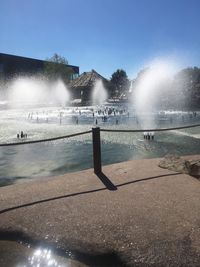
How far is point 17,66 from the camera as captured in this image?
67.9 m

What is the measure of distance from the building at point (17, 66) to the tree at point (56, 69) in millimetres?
2291

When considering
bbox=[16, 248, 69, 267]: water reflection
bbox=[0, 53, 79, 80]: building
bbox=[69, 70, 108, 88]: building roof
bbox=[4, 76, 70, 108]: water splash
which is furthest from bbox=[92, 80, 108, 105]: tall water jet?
bbox=[16, 248, 69, 267]: water reflection

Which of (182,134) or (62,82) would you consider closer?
(182,134)

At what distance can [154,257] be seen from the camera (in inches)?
117

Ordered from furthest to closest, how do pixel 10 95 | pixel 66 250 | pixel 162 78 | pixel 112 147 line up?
1. pixel 10 95
2. pixel 162 78
3. pixel 112 147
4. pixel 66 250

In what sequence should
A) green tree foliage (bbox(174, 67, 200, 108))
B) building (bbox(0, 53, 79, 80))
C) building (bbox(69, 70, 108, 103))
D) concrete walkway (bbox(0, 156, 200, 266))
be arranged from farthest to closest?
building (bbox(0, 53, 79, 80)) → building (bbox(69, 70, 108, 103)) → green tree foliage (bbox(174, 67, 200, 108)) → concrete walkway (bbox(0, 156, 200, 266))

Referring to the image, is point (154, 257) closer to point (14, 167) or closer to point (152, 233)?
point (152, 233)

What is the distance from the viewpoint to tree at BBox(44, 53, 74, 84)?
229 feet

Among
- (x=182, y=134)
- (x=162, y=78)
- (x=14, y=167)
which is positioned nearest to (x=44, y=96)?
(x=162, y=78)

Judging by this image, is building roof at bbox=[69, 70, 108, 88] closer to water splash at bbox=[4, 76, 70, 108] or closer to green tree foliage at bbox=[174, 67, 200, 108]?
water splash at bbox=[4, 76, 70, 108]

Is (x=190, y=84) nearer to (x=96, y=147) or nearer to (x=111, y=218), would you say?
(x=96, y=147)

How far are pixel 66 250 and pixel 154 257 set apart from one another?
0.98m

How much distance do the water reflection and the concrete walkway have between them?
0.47ft

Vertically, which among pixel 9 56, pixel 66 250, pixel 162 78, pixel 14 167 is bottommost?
pixel 14 167
